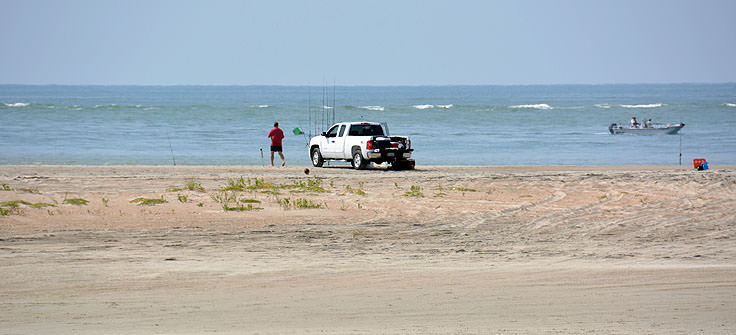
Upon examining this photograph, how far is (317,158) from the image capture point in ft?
94.2

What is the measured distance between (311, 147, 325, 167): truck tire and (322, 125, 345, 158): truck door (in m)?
0.31

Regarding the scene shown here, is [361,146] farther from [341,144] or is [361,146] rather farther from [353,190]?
[353,190]

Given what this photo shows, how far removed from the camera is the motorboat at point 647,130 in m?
51.4

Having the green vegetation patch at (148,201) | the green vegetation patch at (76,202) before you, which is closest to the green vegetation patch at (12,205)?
the green vegetation patch at (76,202)

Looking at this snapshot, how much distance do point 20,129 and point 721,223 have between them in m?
46.2

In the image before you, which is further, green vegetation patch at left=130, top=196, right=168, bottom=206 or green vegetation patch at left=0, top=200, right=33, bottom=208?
green vegetation patch at left=130, top=196, right=168, bottom=206

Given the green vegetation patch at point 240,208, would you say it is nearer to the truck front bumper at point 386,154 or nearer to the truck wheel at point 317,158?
the truck front bumper at point 386,154

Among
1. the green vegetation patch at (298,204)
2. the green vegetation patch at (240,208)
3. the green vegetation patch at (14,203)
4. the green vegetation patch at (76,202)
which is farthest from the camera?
the green vegetation patch at (298,204)

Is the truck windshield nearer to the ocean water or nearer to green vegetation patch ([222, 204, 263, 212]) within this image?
the ocean water

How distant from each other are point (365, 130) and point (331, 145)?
1.39 meters

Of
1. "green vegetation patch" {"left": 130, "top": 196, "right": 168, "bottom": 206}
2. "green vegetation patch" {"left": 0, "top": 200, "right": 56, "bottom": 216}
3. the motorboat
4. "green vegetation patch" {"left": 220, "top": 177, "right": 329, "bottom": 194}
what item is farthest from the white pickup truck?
the motorboat

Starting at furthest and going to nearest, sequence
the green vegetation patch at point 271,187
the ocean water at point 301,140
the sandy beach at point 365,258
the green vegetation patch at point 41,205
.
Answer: the ocean water at point 301,140, the green vegetation patch at point 271,187, the green vegetation patch at point 41,205, the sandy beach at point 365,258

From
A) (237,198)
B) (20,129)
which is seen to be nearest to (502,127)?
(20,129)

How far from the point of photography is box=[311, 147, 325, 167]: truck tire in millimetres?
28548
